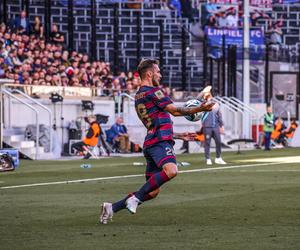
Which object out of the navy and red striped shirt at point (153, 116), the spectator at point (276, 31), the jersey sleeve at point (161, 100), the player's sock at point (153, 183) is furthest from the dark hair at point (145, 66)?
the spectator at point (276, 31)

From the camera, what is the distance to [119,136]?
40.8 meters

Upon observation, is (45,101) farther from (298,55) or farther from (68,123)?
(298,55)

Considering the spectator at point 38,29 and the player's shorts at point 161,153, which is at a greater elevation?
the spectator at point 38,29

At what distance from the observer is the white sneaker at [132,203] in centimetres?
1359

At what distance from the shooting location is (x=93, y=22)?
1761 inches

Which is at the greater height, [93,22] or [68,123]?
[93,22]

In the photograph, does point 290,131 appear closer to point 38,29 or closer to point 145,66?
point 38,29

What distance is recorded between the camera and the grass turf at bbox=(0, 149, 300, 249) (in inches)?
470

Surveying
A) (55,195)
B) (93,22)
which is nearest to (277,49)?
(93,22)

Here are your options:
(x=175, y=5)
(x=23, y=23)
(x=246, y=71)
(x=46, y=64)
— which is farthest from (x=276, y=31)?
(x=46, y=64)

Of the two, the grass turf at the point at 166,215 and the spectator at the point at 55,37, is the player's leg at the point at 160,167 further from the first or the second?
the spectator at the point at 55,37

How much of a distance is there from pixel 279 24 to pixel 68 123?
2321cm

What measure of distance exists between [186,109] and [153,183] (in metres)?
1.04

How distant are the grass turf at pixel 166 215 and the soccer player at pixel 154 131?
0.36 meters
